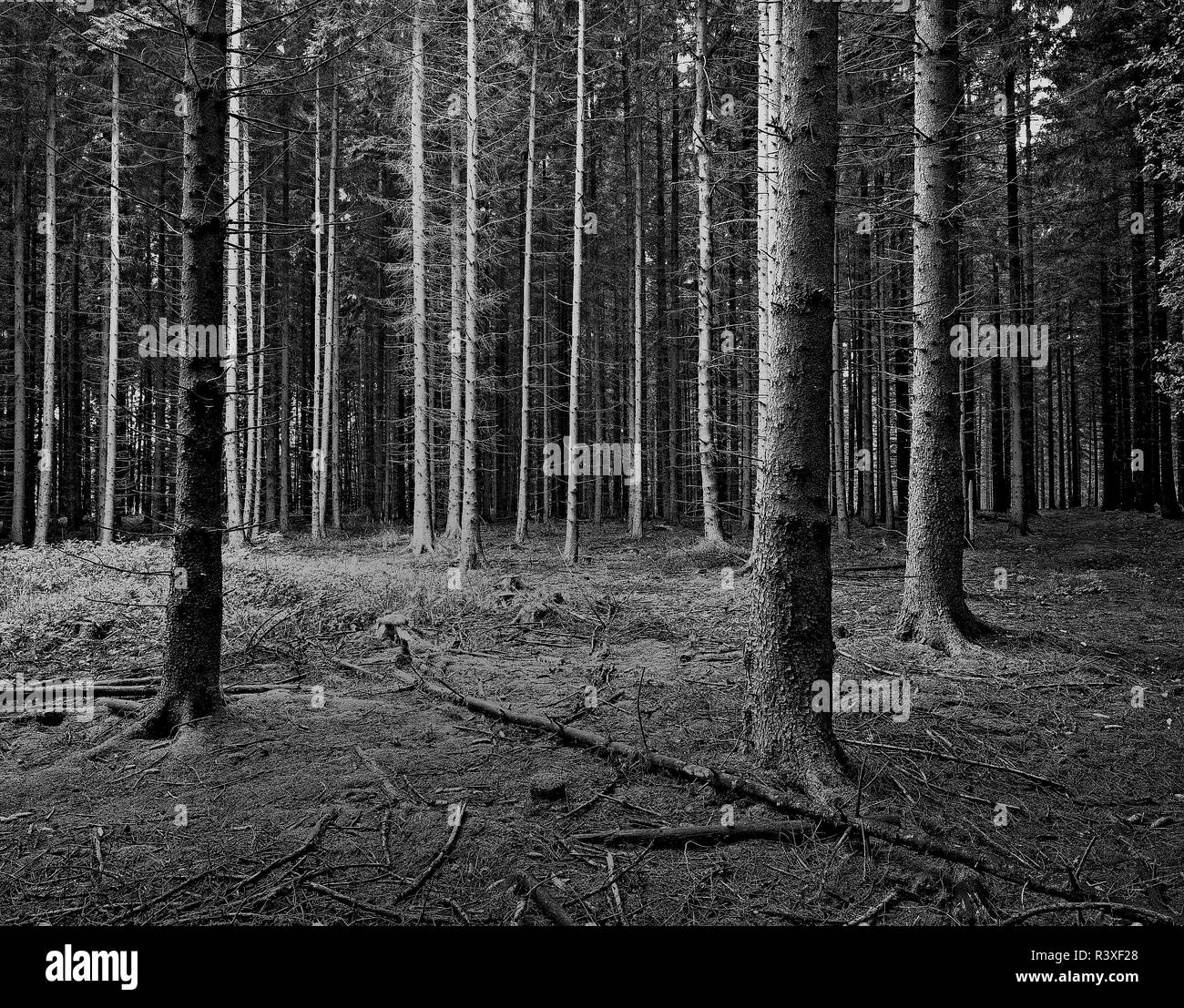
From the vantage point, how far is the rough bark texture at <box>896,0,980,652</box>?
305 inches

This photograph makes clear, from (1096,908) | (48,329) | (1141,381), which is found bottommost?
(1096,908)

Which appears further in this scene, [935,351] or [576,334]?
[576,334]

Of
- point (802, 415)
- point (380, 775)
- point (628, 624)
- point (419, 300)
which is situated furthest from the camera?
point (419, 300)

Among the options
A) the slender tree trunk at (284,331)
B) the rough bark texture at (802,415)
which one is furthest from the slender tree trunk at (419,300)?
the rough bark texture at (802,415)

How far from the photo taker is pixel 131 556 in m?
14.1

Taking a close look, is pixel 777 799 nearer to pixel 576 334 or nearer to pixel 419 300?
pixel 576 334

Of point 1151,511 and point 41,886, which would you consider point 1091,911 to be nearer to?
point 41,886

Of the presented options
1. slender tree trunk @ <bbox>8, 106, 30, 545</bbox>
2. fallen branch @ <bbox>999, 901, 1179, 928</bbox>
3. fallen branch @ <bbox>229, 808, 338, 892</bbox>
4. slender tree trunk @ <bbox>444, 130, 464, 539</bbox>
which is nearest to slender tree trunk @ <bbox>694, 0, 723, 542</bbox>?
slender tree trunk @ <bbox>444, 130, 464, 539</bbox>

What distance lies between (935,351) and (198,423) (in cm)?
758

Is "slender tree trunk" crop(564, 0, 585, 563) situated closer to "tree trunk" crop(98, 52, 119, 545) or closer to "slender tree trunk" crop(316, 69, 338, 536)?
"slender tree trunk" crop(316, 69, 338, 536)

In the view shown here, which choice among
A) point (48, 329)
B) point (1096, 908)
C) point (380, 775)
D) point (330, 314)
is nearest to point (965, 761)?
point (1096, 908)

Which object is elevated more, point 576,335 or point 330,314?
point 330,314

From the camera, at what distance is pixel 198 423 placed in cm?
514

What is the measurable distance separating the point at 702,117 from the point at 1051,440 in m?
36.6
